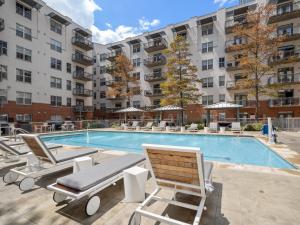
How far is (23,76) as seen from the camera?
23.8m

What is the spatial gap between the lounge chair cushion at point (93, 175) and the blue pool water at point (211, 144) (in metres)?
5.31

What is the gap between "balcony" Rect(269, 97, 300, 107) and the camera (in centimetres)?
2331

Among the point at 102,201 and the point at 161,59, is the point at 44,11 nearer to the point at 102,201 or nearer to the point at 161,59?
the point at 161,59

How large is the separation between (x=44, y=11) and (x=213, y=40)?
2536 centimetres

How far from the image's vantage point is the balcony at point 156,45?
3222cm

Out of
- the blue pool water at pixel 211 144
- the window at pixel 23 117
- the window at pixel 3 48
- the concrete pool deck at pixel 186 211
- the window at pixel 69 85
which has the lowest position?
the blue pool water at pixel 211 144

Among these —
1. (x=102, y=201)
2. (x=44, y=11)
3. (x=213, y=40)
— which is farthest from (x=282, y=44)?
(x=44, y=11)

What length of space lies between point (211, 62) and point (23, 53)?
86.9ft

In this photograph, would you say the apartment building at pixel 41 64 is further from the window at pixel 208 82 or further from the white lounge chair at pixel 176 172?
the white lounge chair at pixel 176 172

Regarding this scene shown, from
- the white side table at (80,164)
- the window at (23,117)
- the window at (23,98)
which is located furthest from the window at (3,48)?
the white side table at (80,164)

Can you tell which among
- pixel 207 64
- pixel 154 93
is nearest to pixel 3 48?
pixel 154 93

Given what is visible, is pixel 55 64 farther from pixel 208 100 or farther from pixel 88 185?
pixel 88 185

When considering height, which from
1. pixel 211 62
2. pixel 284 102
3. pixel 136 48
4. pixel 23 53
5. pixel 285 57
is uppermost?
pixel 136 48

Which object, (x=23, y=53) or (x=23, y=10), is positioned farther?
(x=23, y=10)
